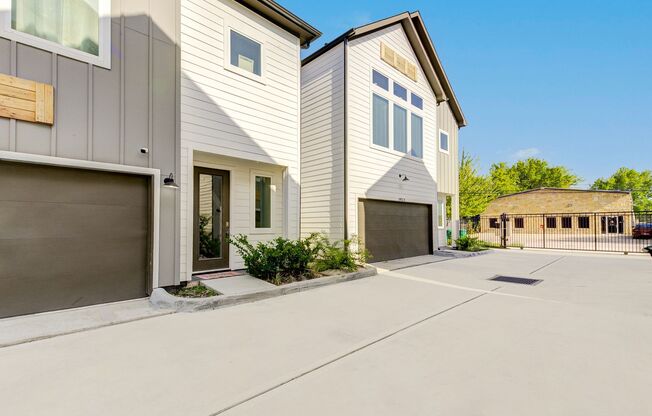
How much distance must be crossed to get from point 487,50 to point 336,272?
15.3 metres

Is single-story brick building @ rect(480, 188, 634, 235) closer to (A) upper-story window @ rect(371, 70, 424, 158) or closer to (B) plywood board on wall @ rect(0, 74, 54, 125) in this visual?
(A) upper-story window @ rect(371, 70, 424, 158)

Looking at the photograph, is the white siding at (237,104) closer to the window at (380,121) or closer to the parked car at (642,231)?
the window at (380,121)

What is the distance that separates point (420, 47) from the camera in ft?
34.5

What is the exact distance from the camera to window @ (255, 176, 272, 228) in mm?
7094

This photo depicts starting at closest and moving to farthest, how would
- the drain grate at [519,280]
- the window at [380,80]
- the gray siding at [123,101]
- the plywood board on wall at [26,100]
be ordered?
the plywood board on wall at [26,100]
the gray siding at [123,101]
the drain grate at [519,280]
the window at [380,80]

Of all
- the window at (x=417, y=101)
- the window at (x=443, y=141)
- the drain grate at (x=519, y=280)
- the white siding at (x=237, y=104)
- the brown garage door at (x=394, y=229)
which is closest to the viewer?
the white siding at (x=237, y=104)

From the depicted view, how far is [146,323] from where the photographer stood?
382 centimetres

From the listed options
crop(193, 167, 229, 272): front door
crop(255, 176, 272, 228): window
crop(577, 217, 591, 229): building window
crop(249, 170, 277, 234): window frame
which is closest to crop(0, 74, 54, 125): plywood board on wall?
crop(193, 167, 229, 272): front door

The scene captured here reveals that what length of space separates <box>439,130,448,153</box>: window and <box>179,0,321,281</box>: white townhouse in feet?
23.5

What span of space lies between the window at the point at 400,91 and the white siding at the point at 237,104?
12.5 ft

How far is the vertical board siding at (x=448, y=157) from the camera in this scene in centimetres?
1234

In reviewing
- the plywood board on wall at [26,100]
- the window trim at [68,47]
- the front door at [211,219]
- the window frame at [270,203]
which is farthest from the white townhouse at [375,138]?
the plywood board on wall at [26,100]

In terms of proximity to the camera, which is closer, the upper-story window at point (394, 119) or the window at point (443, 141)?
the upper-story window at point (394, 119)

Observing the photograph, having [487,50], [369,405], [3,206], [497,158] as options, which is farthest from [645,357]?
[497,158]
